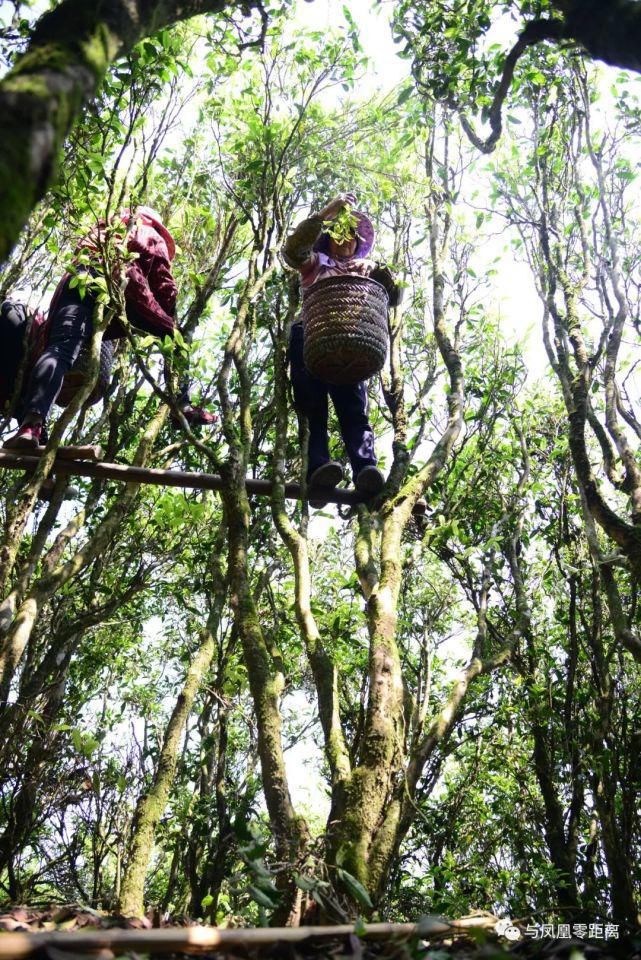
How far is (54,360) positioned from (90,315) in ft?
1.52

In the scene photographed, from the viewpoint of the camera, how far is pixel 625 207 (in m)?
5.68

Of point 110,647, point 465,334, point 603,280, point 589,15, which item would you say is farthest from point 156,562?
point 589,15

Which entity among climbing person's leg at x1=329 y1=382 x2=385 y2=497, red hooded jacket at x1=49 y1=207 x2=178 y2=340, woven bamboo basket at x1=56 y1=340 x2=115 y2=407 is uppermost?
red hooded jacket at x1=49 y1=207 x2=178 y2=340

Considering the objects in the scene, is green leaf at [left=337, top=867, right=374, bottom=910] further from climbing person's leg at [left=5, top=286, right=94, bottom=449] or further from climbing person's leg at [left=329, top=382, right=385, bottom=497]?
climbing person's leg at [left=5, top=286, right=94, bottom=449]

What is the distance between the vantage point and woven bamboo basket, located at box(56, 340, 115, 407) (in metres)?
4.77

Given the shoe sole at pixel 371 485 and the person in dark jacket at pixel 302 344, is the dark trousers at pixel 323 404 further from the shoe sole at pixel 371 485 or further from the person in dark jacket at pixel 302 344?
the shoe sole at pixel 371 485

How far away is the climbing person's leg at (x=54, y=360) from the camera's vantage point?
418cm

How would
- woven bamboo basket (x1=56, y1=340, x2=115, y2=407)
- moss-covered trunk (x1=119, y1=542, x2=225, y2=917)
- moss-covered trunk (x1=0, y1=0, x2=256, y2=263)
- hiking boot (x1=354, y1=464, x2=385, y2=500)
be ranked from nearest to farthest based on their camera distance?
moss-covered trunk (x1=0, y1=0, x2=256, y2=263), moss-covered trunk (x1=119, y1=542, x2=225, y2=917), hiking boot (x1=354, y1=464, x2=385, y2=500), woven bamboo basket (x1=56, y1=340, x2=115, y2=407)

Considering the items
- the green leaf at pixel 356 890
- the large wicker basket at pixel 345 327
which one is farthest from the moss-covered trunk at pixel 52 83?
the large wicker basket at pixel 345 327

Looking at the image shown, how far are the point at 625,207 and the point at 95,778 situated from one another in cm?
510

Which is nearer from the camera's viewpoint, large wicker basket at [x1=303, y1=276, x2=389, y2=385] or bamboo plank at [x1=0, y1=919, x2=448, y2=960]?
bamboo plank at [x1=0, y1=919, x2=448, y2=960]

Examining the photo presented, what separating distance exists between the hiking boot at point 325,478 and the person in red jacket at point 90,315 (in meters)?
0.81

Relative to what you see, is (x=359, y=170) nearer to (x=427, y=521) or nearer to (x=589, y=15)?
(x=427, y=521)

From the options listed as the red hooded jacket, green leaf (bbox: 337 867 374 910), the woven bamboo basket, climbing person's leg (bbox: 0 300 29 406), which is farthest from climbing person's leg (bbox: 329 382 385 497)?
green leaf (bbox: 337 867 374 910)
